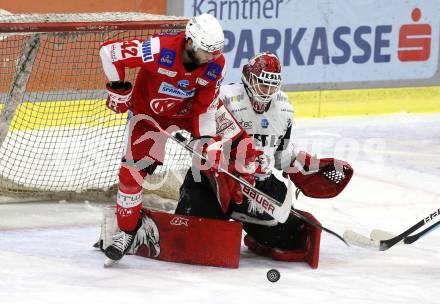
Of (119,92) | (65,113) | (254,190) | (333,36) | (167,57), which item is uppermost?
(333,36)

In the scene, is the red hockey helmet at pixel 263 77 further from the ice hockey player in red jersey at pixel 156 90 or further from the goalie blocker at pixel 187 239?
the goalie blocker at pixel 187 239

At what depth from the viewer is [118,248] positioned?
178 inches

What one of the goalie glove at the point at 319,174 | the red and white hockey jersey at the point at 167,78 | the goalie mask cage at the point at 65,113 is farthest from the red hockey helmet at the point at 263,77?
the goalie mask cage at the point at 65,113

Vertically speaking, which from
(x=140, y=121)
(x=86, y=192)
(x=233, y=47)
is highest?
(x=233, y=47)

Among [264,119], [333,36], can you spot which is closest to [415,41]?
[333,36]

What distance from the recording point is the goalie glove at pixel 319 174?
505 cm

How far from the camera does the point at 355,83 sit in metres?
8.18

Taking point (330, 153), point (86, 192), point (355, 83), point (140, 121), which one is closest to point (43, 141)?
point (86, 192)

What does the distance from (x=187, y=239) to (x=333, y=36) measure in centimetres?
362

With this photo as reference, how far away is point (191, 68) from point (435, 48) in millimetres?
4273

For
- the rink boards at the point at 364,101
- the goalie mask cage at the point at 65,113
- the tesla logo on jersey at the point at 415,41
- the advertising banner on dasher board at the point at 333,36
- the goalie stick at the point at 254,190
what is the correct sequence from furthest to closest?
the tesla logo on jersey at the point at 415,41
the rink boards at the point at 364,101
the advertising banner on dasher board at the point at 333,36
the goalie mask cage at the point at 65,113
the goalie stick at the point at 254,190

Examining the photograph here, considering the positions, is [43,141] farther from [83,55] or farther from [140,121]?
[140,121]

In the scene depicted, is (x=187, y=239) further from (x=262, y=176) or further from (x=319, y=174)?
(x=319, y=174)

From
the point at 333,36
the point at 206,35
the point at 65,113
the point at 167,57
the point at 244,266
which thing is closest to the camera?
the point at 206,35
